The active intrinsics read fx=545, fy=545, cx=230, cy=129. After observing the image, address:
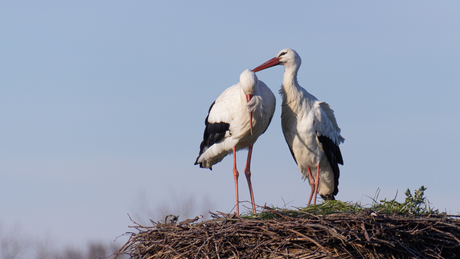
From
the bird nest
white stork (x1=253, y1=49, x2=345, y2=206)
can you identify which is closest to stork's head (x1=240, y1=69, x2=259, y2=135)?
white stork (x1=253, y1=49, x2=345, y2=206)

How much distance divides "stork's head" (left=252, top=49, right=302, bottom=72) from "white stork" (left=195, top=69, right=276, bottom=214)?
63cm

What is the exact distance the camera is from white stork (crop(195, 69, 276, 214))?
20.8ft

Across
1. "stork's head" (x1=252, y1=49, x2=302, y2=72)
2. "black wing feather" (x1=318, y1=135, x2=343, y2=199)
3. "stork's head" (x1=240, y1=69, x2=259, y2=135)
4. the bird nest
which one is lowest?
the bird nest

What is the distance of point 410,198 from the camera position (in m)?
5.19

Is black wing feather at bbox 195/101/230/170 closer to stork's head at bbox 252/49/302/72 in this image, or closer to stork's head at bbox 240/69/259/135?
stork's head at bbox 240/69/259/135

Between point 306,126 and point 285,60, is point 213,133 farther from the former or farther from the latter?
point 285,60

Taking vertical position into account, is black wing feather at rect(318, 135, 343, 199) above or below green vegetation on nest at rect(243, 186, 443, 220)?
above

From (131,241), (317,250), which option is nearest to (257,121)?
(131,241)

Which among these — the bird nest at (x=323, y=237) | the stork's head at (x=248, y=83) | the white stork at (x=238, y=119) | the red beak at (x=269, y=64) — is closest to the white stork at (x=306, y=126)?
the red beak at (x=269, y=64)

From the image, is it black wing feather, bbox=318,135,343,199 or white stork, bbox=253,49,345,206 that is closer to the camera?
white stork, bbox=253,49,345,206

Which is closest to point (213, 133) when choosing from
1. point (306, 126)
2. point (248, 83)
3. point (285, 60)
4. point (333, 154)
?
point (248, 83)

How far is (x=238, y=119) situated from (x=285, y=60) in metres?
1.20

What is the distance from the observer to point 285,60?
7211mm

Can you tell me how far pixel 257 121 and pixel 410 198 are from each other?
2.03 meters
